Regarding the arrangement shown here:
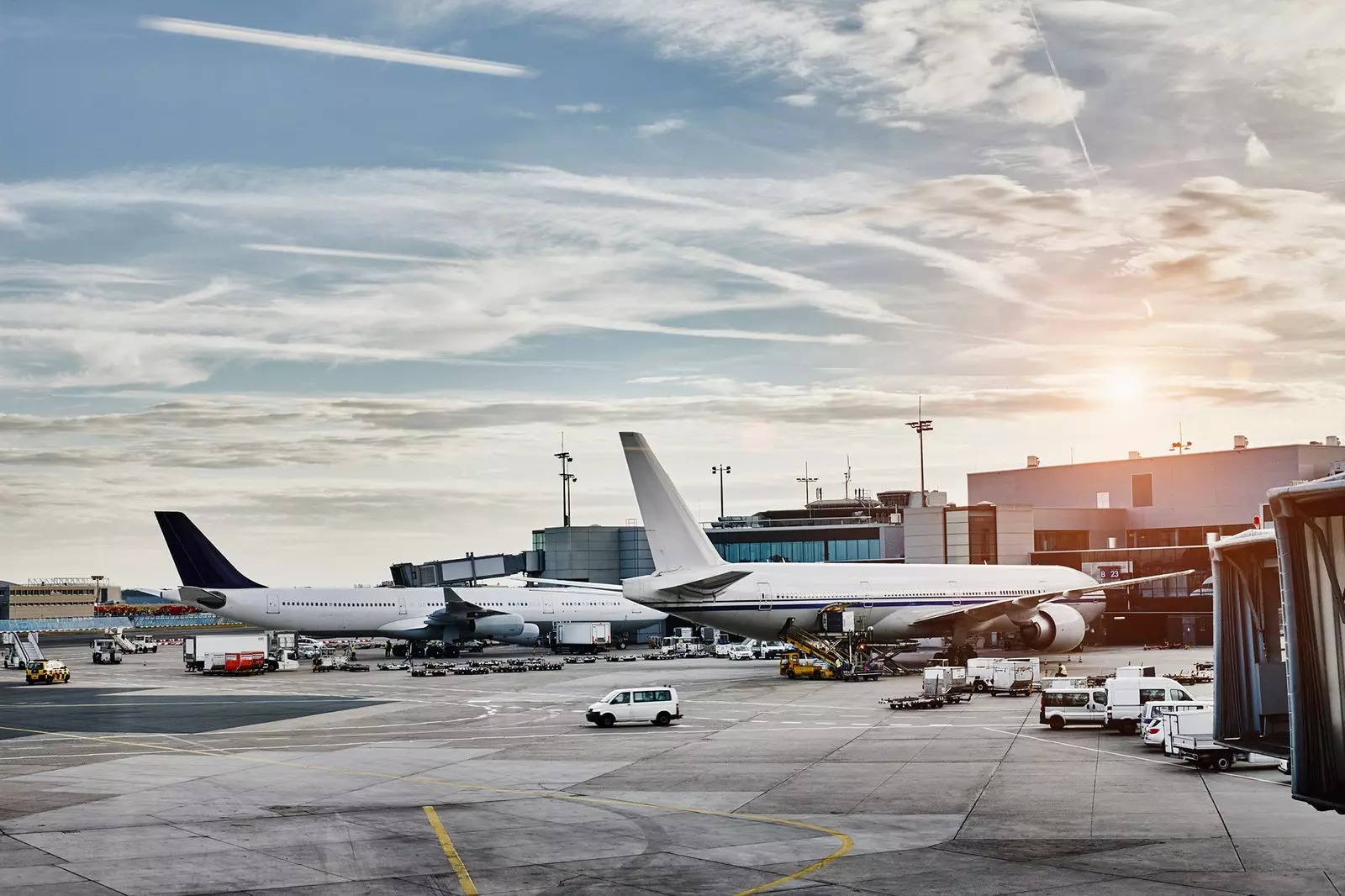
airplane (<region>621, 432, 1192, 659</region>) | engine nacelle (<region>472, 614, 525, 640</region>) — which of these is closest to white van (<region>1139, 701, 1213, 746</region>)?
airplane (<region>621, 432, 1192, 659</region>)

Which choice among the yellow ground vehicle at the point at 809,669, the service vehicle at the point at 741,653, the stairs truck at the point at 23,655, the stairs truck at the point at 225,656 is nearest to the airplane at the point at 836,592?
the yellow ground vehicle at the point at 809,669

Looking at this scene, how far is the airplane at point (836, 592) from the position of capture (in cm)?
7106

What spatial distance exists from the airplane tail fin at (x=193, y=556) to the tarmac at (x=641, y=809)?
4074 centimetres

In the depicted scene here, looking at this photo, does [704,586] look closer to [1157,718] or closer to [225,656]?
[1157,718]

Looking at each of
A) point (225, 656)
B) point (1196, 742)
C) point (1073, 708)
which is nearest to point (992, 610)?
point (1073, 708)

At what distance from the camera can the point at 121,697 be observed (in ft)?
234

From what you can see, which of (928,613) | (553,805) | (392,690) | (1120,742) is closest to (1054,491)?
(928,613)

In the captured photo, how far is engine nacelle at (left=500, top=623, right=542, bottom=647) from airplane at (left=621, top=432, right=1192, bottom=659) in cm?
3408

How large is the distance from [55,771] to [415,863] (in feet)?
69.1

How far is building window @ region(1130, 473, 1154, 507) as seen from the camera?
123188mm

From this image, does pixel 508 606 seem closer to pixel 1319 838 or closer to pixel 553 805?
pixel 553 805

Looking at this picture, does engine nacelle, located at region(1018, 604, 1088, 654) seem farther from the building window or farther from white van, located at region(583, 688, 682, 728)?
the building window

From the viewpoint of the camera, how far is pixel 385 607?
107m

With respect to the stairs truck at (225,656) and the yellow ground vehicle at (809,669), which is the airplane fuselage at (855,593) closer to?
the yellow ground vehicle at (809,669)
